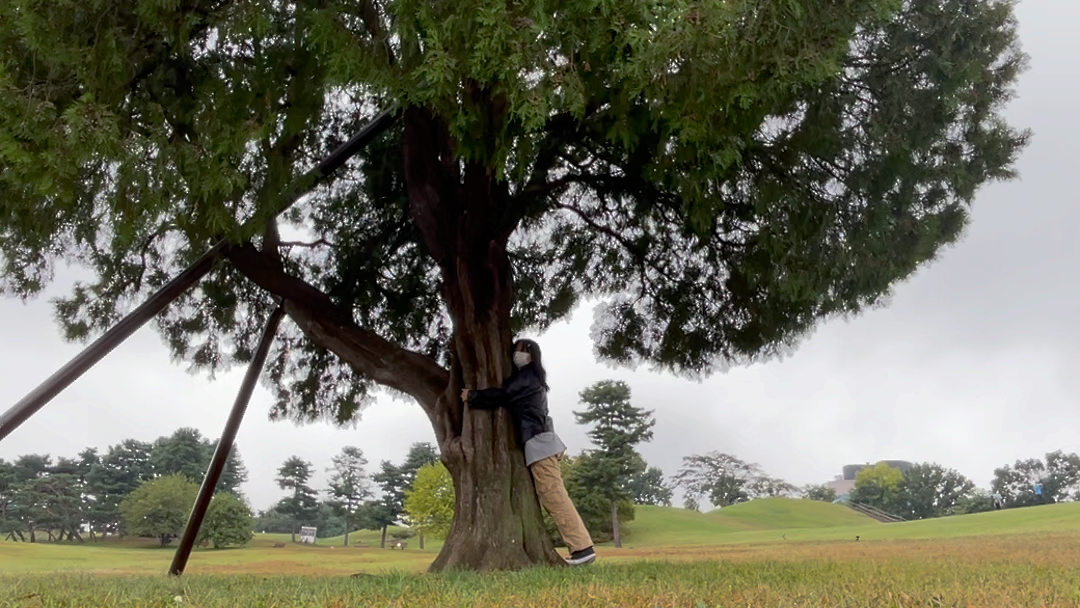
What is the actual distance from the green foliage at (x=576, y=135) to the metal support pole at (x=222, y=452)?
1114 mm

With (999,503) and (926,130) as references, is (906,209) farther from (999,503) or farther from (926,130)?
(999,503)

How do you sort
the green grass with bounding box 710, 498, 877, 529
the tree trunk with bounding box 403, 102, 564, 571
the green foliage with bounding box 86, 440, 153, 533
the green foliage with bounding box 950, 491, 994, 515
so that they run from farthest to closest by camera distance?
1. the green foliage with bounding box 950, 491, 994, 515
2. the green grass with bounding box 710, 498, 877, 529
3. the green foliage with bounding box 86, 440, 153, 533
4. the tree trunk with bounding box 403, 102, 564, 571

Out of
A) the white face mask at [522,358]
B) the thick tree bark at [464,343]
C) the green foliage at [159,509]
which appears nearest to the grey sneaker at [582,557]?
the thick tree bark at [464,343]

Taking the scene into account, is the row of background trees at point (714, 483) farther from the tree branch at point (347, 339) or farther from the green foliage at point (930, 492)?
the tree branch at point (347, 339)

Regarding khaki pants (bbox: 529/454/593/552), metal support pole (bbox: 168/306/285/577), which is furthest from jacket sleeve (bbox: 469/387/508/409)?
metal support pole (bbox: 168/306/285/577)

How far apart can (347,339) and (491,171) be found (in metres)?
2.18

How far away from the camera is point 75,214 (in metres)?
5.93

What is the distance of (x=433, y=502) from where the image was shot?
23.4 meters

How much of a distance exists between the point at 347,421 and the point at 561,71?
282 inches

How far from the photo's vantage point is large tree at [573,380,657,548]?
27.1 meters

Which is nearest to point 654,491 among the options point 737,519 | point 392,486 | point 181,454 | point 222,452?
point 737,519

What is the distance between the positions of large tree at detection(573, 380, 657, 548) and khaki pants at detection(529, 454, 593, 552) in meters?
21.3

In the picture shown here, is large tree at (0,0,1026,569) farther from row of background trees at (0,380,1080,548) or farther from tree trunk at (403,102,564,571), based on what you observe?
row of background trees at (0,380,1080,548)

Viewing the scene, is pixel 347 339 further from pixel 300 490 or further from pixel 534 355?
pixel 300 490
